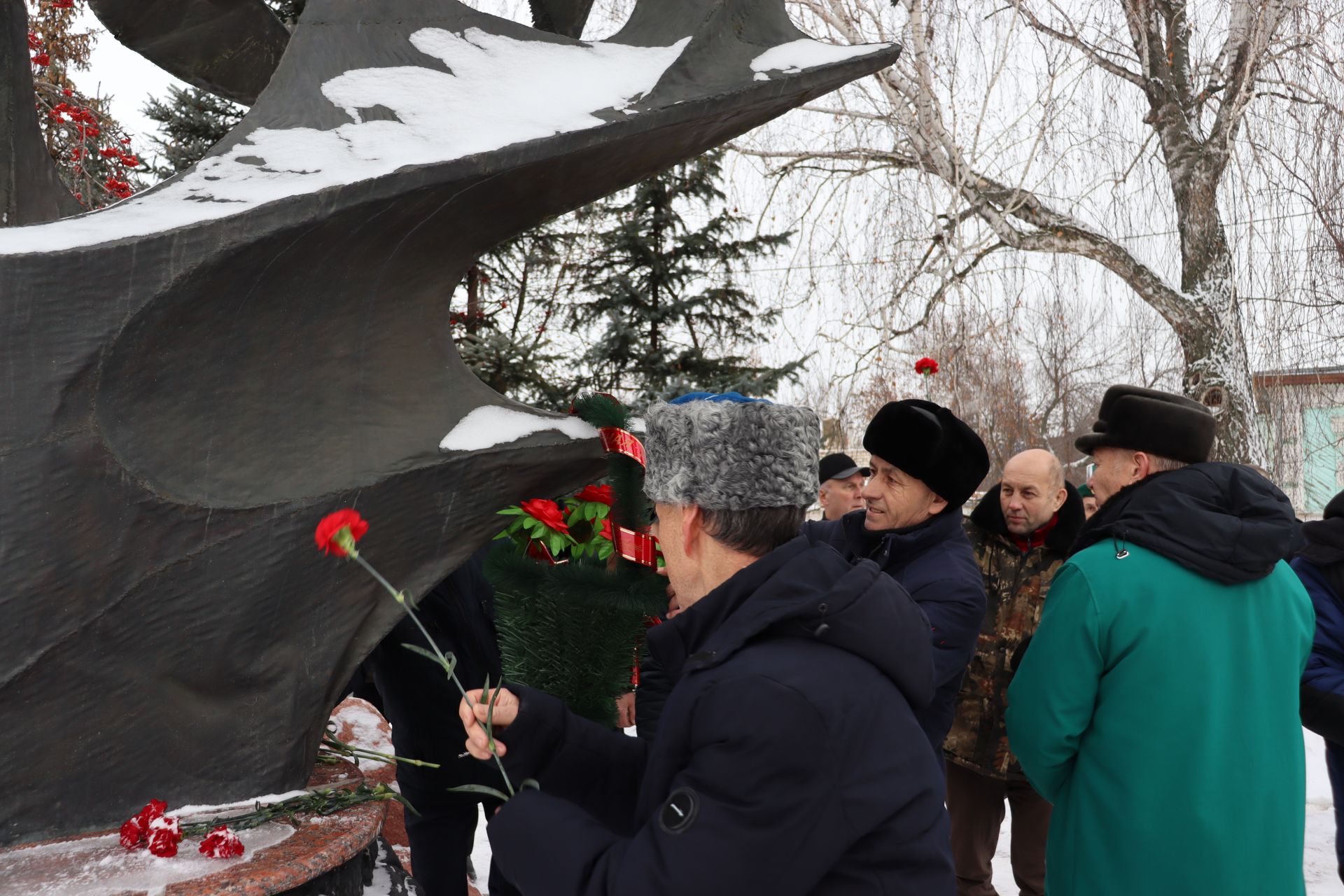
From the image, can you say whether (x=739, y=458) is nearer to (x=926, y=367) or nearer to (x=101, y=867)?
(x=101, y=867)

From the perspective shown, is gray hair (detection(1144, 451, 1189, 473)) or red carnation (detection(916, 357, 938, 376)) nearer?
gray hair (detection(1144, 451, 1189, 473))

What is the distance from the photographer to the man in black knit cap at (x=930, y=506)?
109 inches

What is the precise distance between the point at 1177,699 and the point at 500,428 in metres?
1.69

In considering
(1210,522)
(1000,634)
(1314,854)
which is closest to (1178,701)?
(1210,522)

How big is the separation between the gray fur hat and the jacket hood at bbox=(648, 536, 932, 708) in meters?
0.09

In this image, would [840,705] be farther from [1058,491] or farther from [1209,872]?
[1058,491]

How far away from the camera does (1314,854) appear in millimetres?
4984

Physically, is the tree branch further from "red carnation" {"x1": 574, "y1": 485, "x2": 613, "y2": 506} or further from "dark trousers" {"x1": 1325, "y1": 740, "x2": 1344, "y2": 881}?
"red carnation" {"x1": 574, "y1": 485, "x2": 613, "y2": 506}

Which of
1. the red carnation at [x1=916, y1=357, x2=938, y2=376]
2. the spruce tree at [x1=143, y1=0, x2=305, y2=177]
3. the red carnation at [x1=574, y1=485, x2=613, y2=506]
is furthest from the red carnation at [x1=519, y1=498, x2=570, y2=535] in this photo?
the spruce tree at [x1=143, y1=0, x2=305, y2=177]

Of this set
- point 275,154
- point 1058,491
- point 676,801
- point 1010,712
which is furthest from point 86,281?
point 1058,491

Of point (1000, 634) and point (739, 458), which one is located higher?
point (739, 458)

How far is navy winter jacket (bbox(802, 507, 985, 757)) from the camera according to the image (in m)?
2.72

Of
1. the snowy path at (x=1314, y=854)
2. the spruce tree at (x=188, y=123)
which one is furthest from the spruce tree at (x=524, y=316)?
the snowy path at (x=1314, y=854)

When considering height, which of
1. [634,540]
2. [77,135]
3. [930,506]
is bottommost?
[930,506]
